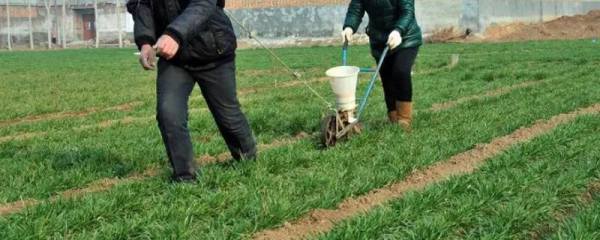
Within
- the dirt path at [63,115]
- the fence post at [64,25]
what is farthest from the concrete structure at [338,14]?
the dirt path at [63,115]

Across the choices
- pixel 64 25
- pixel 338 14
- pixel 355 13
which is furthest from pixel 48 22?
pixel 355 13


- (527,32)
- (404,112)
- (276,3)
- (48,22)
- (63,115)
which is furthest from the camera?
(48,22)

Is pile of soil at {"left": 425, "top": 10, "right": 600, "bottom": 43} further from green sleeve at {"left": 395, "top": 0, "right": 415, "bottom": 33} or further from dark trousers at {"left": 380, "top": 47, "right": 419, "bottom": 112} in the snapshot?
green sleeve at {"left": 395, "top": 0, "right": 415, "bottom": 33}

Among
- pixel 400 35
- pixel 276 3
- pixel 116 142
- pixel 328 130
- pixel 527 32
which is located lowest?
pixel 116 142

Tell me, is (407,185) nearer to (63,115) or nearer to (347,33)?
(347,33)

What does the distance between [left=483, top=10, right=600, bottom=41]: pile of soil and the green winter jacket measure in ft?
125

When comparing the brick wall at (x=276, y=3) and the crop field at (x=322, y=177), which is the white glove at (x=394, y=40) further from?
the brick wall at (x=276, y=3)

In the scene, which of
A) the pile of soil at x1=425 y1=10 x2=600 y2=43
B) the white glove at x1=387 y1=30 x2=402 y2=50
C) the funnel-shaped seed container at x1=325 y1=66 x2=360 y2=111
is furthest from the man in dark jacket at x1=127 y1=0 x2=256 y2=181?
the pile of soil at x1=425 y1=10 x2=600 y2=43

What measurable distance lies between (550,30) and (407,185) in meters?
44.5

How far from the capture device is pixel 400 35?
777 centimetres

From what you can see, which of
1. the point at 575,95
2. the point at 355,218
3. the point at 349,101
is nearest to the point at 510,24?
the point at 575,95

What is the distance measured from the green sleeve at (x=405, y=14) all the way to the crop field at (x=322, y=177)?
115cm

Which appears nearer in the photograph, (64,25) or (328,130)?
(328,130)

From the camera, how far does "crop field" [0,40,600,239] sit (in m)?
4.32
